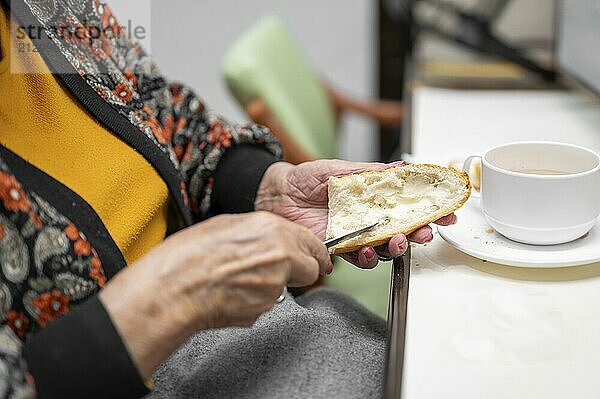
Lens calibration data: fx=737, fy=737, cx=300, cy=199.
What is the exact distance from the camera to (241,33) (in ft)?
7.73

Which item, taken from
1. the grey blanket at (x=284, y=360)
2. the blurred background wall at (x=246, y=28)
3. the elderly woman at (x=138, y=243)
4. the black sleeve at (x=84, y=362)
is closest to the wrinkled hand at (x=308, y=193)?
the elderly woman at (x=138, y=243)

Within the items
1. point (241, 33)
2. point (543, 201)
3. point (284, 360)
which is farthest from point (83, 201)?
point (241, 33)

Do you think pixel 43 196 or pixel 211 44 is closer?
pixel 43 196

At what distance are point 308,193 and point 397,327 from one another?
28 cm

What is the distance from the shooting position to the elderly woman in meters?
0.57

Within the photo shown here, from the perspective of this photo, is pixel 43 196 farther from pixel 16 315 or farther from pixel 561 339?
pixel 561 339

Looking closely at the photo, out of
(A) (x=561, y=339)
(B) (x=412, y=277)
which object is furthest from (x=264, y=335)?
(A) (x=561, y=339)

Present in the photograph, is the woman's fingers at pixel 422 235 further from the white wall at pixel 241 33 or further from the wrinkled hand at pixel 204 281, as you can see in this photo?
the white wall at pixel 241 33

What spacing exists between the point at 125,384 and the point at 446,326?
294 millimetres

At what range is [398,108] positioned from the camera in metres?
2.01

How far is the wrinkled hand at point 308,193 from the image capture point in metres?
0.83

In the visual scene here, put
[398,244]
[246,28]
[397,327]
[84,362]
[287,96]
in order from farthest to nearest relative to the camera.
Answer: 1. [246,28]
2. [287,96]
3. [398,244]
4. [397,327]
5. [84,362]

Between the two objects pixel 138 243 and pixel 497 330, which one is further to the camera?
pixel 138 243

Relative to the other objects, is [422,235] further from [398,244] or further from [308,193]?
[308,193]
